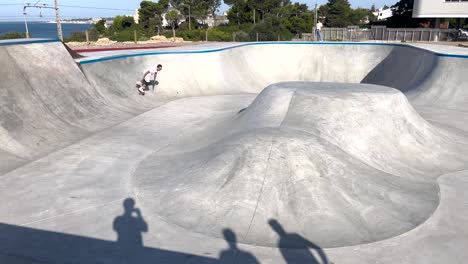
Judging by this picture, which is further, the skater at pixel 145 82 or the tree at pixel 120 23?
the tree at pixel 120 23

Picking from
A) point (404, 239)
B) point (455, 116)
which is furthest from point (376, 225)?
point (455, 116)

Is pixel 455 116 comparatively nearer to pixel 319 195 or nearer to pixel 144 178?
pixel 319 195

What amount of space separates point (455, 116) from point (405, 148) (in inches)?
224

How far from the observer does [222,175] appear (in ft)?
21.2

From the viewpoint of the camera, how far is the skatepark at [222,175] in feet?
16.5

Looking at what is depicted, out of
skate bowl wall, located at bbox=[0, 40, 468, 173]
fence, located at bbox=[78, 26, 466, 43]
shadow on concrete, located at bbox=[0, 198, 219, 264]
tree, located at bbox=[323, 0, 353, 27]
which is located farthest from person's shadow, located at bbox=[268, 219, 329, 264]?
tree, located at bbox=[323, 0, 353, 27]

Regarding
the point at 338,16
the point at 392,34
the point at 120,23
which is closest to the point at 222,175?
the point at 392,34

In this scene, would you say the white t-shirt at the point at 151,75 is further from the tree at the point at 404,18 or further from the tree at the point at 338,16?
the tree at the point at 338,16

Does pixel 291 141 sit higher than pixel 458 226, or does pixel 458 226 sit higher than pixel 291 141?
pixel 291 141

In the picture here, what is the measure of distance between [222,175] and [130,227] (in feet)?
6.15

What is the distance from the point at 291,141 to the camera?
684 cm

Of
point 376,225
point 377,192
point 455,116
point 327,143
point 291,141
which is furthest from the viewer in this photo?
point 455,116

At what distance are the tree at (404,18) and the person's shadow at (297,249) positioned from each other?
64.6m

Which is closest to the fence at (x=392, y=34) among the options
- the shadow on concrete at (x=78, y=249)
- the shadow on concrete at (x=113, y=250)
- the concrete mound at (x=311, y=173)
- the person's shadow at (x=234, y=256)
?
the concrete mound at (x=311, y=173)
